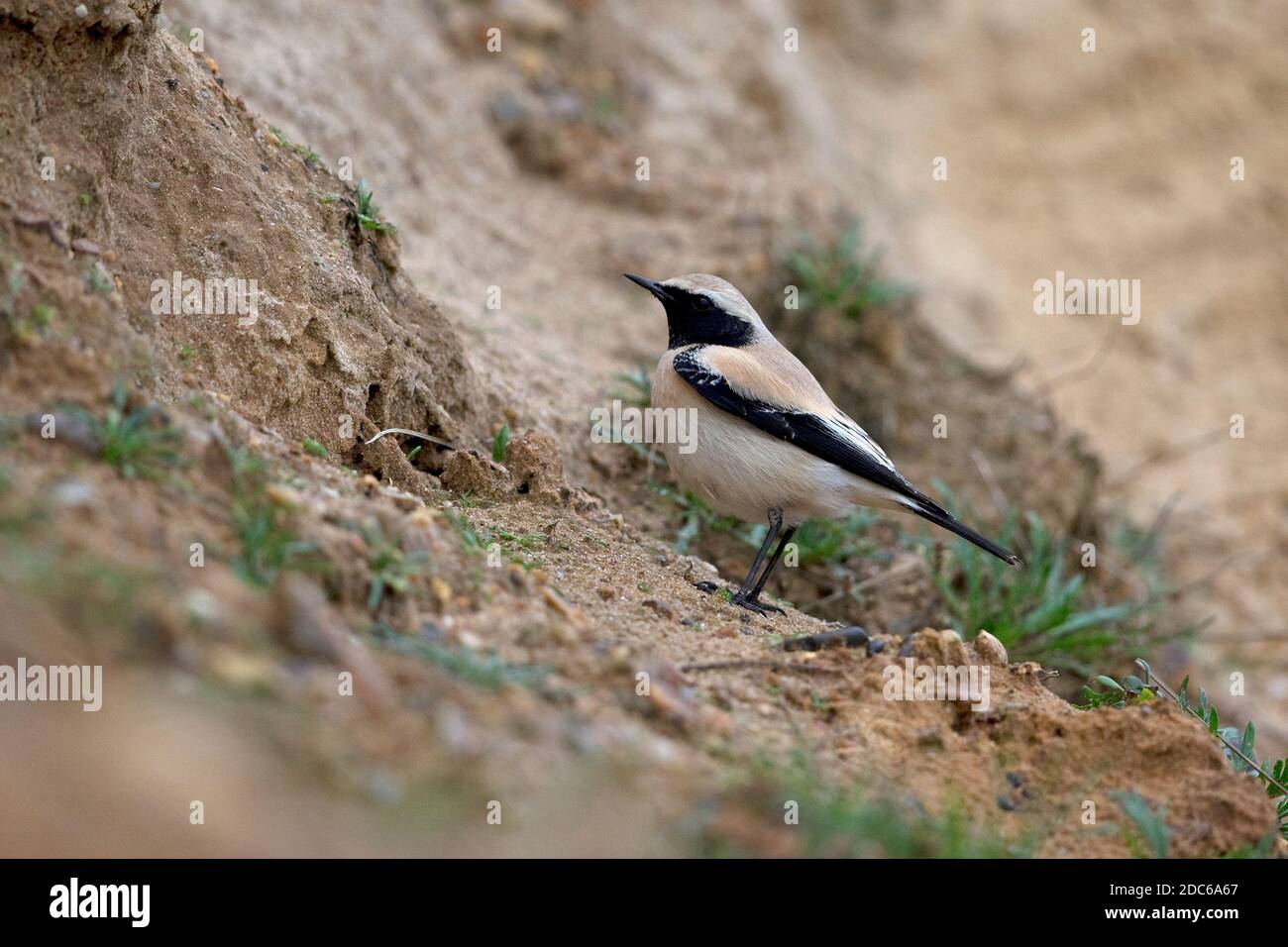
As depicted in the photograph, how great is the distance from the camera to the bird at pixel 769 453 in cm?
613

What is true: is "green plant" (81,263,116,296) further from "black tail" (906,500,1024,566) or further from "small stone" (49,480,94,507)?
"black tail" (906,500,1024,566)

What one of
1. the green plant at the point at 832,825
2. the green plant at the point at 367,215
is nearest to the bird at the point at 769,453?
the green plant at the point at 367,215

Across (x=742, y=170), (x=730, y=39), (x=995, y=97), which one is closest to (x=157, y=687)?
(x=742, y=170)

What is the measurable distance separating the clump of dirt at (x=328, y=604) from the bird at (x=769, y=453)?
447mm

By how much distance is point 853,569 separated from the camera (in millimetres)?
7402

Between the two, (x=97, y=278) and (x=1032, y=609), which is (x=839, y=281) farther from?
(x=97, y=278)

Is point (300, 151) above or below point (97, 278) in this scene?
above

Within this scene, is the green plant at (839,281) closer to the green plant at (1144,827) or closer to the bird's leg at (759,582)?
the bird's leg at (759,582)

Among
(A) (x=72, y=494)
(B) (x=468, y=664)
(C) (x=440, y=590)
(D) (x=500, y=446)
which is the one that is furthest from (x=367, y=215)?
(B) (x=468, y=664)

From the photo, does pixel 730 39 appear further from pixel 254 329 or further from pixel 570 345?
pixel 254 329

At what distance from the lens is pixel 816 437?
20.3ft

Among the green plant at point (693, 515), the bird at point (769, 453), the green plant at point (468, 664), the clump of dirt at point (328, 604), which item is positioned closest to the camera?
the clump of dirt at point (328, 604)

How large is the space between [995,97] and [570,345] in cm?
836

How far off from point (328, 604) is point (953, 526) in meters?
3.28
